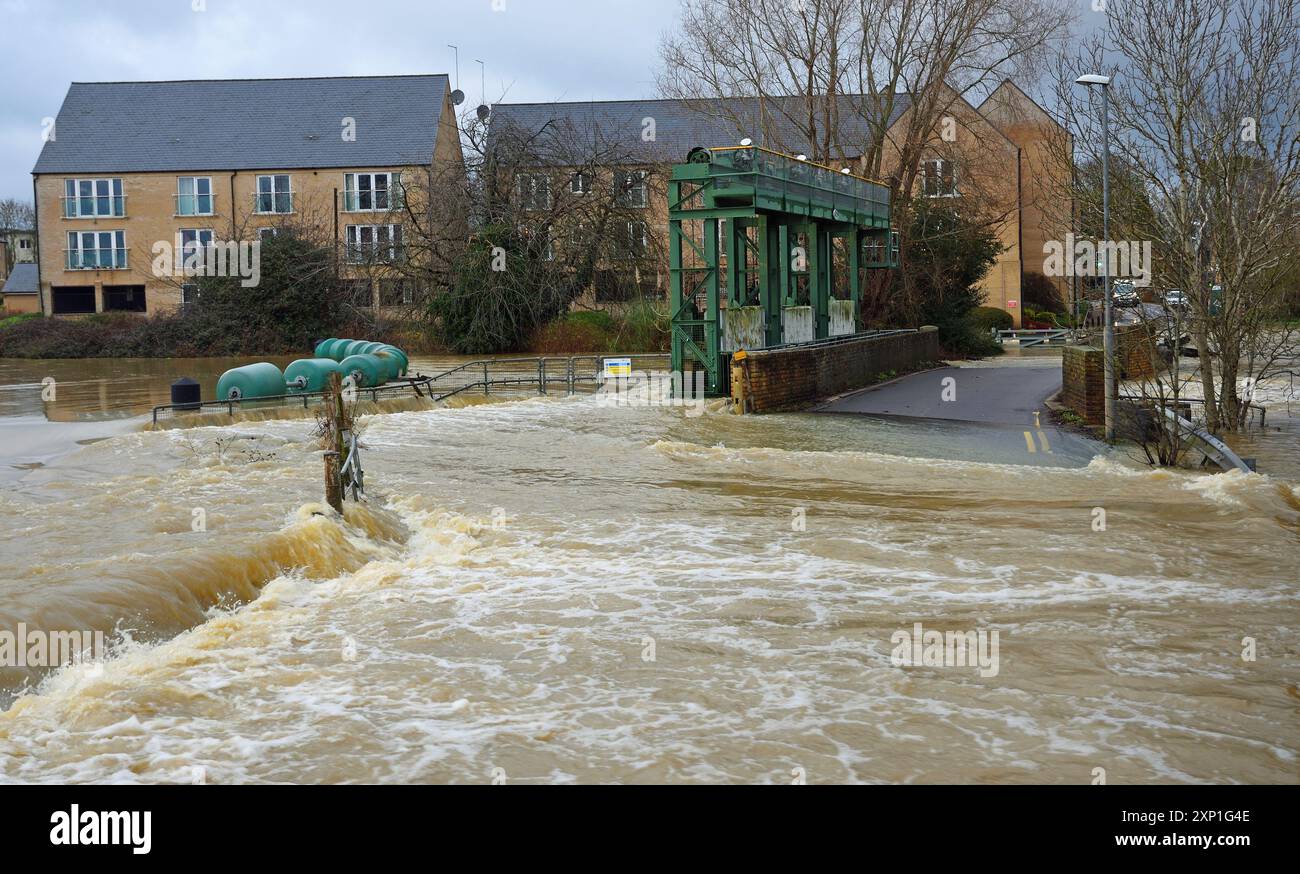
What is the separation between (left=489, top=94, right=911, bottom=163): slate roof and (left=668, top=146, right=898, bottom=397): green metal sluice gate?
35.0 feet

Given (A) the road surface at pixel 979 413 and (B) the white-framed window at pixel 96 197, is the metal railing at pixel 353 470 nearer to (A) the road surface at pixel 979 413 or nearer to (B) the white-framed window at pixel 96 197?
(A) the road surface at pixel 979 413

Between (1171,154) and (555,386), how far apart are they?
1739cm

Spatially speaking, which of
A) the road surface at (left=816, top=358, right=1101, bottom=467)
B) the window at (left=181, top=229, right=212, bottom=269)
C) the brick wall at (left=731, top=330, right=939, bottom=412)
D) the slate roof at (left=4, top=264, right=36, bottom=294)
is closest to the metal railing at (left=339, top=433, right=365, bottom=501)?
the road surface at (left=816, top=358, right=1101, bottom=467)

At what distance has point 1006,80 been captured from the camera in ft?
132

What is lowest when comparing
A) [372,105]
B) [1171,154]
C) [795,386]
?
[795,386]

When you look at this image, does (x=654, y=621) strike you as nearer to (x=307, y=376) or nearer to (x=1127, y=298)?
(x=1127, y=298)

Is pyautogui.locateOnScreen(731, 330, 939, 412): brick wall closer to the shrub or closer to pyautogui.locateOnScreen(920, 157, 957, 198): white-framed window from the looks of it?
pyautogui.locateOnScreen(920, 157, 957, 198): white-framed window

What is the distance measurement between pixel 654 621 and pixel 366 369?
22950 mm

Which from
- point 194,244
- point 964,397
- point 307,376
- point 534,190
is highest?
point 534,190

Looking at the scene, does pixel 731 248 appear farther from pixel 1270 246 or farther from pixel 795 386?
pixel 1270 246

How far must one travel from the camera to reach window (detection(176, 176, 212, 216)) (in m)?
58.0

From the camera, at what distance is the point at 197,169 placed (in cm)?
5766

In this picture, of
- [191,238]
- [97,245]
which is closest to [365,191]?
[191,238]
